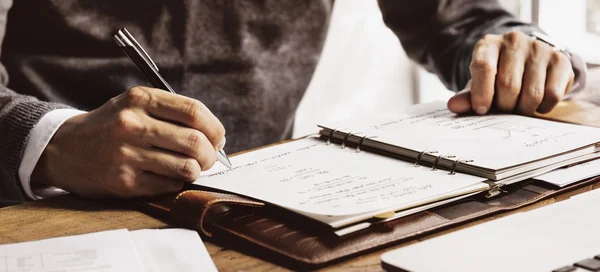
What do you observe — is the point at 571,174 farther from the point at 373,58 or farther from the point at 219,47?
the point at 373,58

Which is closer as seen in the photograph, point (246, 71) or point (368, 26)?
point (246, 71)

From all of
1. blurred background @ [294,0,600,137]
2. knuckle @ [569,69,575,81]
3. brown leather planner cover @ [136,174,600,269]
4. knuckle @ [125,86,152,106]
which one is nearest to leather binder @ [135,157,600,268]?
brown leather planner cover @ [136,174,600,269]

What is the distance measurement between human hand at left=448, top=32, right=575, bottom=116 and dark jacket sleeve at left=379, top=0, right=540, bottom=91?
0.70 feet

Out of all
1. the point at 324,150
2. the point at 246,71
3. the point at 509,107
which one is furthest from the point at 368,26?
the point at 324,150

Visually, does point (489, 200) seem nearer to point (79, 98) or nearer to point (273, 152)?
point (273, 152)

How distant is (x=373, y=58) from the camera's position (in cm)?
271

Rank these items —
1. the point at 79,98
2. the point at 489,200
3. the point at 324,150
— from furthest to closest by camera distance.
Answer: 1. the point at 79,98
2. the point at 324,150
3. the point at 489,200

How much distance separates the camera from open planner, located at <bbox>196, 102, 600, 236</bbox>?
0.69 m

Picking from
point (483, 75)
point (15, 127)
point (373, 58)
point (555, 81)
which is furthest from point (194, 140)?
point (373, 58)

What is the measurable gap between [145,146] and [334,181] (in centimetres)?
21

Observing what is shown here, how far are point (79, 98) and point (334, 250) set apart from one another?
92 centimetres

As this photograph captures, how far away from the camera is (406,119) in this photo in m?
1.04

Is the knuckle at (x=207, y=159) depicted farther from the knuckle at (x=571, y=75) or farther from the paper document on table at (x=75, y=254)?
the knuckle at (x=571, y=75)

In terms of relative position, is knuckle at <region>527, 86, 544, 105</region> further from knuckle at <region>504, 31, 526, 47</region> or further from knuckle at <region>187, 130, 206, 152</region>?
knuckle at <region>187, 130, 206, 152</region>
